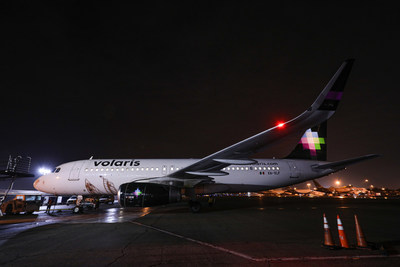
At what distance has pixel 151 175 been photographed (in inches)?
584

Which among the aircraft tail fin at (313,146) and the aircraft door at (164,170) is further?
the aircraft tail fin at (313,146)

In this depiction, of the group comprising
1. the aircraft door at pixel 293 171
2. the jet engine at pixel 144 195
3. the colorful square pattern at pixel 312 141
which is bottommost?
the jet engine at pixel 144 195

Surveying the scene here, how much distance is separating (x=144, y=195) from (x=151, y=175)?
4329mm

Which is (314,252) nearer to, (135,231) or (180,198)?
(135,231)

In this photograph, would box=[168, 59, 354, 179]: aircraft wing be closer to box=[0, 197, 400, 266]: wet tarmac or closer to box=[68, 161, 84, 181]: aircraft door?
box=[0, 197, 400, 266]: wet tarmac

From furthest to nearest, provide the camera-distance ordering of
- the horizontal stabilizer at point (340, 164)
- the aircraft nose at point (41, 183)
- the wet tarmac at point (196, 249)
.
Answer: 1. the aircraft nose at point (41, 183)
2. the horizontal stabilizer at point (340, 164)
3. the wet tarmac at point (196, 249)

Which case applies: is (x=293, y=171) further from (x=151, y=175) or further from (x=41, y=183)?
(x=41, y=183)

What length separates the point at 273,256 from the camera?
4703 mm

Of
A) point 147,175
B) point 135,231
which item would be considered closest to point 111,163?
point 147,175

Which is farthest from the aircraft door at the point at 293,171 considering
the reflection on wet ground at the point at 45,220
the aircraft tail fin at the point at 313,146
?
the reflection on wet ground at the point at 45,220

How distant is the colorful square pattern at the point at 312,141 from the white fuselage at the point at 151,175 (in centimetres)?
126

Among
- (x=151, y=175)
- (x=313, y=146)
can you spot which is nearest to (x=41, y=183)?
(x=151, y=175)

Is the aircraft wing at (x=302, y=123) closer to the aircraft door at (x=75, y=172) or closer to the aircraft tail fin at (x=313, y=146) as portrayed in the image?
the aircraft tail fin at (x=313, y=146)

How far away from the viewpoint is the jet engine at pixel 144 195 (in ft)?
34.4
